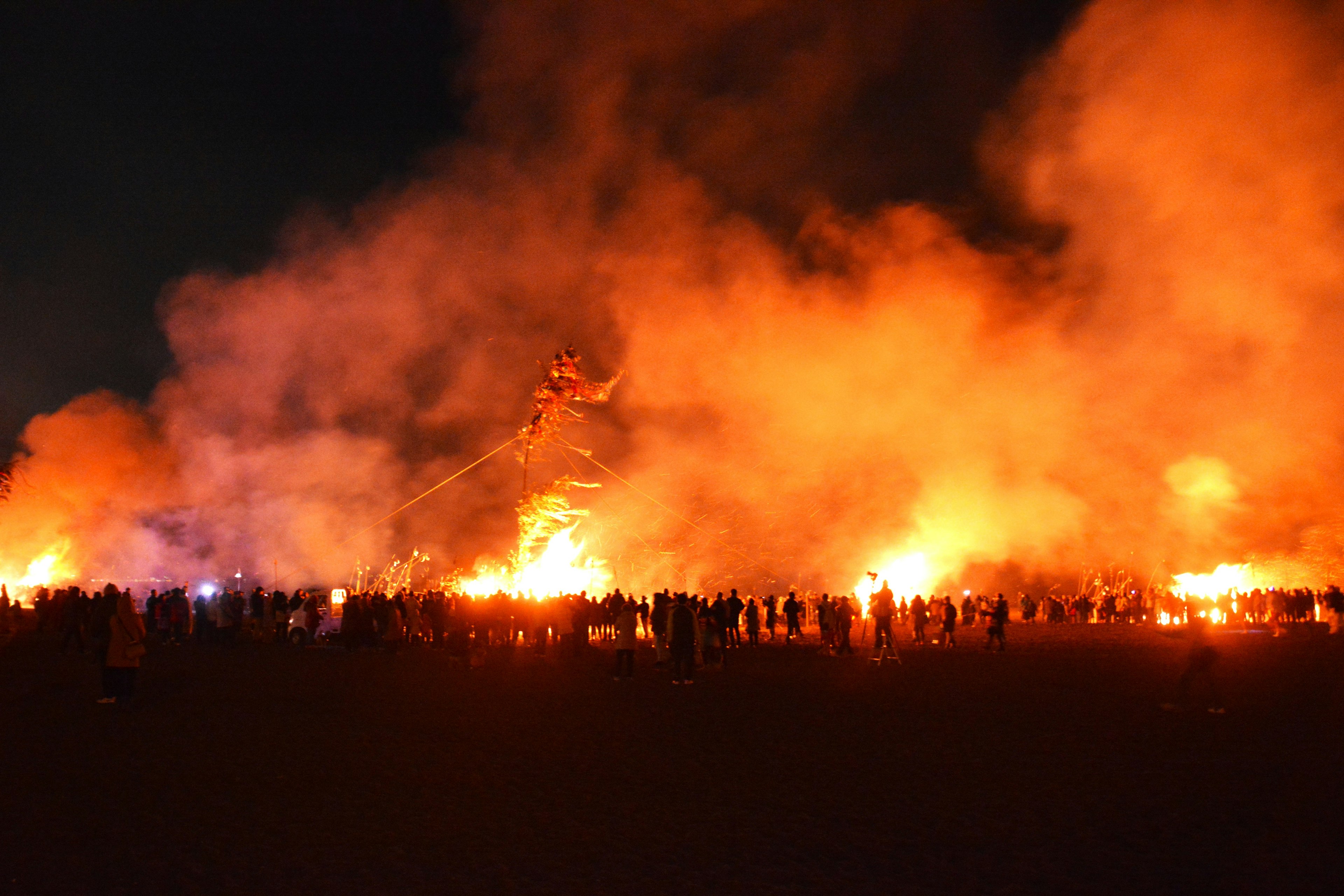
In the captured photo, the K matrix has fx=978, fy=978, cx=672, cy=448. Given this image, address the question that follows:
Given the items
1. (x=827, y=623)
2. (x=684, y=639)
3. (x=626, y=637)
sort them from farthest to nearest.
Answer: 1. (x=827, y=623)
2. (x=626, y=637)
3. (x=684, y=639)

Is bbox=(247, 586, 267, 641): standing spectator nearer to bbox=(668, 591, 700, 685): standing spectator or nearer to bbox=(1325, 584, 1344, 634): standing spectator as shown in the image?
bbox=(668, 591, 700, 685): standing spectator

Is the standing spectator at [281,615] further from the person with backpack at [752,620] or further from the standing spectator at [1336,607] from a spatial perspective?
the standing spectator at [1336,607]

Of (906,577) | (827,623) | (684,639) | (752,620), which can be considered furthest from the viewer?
(906,577)

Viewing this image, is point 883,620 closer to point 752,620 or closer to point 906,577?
point 752,620

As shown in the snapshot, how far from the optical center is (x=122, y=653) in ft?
40.7

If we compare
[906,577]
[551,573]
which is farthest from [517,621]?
[906,577]

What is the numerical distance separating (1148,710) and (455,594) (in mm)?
13577

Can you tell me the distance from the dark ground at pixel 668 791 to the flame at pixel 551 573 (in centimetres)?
1275

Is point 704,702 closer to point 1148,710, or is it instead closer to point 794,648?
point 1148,710

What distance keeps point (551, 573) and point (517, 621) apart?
12.9 ft

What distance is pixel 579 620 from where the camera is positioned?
2283 cm

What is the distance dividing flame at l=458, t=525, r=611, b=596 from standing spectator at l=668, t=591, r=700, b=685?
10.9 metres

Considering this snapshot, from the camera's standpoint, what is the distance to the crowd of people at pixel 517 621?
16047mm

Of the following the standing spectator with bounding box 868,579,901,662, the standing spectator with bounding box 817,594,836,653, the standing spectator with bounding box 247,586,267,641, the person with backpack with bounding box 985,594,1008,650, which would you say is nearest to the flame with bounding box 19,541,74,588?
the standing spectator with bounding box 247,586,267,641
